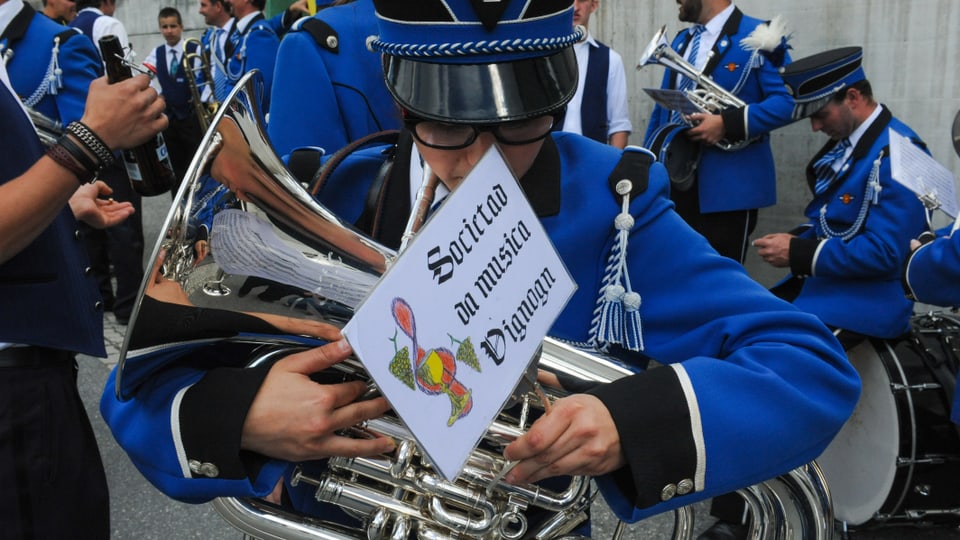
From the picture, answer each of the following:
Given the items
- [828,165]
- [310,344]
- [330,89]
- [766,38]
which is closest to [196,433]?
[310,344]

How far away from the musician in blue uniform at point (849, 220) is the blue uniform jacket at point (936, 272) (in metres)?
0.24

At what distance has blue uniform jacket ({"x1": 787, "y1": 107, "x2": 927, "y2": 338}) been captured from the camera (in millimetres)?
3023

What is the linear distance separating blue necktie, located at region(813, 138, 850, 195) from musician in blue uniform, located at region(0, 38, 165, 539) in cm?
242

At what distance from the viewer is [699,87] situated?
422 centimetres

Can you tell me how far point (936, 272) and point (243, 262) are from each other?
7.23 ft

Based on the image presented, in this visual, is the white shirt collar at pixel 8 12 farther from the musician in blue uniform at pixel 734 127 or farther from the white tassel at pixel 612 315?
the white tassel at pixel 612 315

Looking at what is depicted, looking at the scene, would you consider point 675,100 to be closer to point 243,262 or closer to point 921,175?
point 921,175

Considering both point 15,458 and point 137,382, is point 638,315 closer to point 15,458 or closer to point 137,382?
point 137,382

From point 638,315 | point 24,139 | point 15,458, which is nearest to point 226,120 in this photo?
point 638,315

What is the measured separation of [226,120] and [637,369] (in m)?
0.66

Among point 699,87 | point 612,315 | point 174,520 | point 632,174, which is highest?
point 632,174

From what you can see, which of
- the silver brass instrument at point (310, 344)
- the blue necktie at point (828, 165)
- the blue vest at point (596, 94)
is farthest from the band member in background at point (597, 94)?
the silver brass instrument at point (310, 344)

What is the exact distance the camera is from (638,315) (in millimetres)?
1278

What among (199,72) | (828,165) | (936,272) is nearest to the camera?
(936,272)
